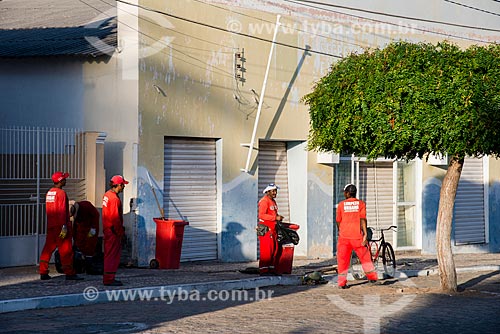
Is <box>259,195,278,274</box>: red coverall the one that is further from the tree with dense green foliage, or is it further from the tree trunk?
the tree trunk

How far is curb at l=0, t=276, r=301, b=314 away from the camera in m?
12.0

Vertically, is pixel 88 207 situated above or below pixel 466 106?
below

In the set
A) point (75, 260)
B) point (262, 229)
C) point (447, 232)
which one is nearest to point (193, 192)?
point (262, 229)

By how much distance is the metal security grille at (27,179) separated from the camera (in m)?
15.9

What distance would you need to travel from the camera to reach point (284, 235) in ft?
50.6

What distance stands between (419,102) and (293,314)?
3776 millimetres

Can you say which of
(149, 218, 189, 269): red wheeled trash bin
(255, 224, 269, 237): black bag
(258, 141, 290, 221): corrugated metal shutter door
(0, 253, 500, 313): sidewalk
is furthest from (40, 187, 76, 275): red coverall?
(258, 141, 290, 221): corrugated metal shutter door

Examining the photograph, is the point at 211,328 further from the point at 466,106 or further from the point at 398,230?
the point at 398,230

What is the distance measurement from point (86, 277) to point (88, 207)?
1281 mm

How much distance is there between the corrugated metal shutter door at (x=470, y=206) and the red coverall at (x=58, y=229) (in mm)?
12004

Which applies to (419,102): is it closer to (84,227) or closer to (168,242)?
(168,242)

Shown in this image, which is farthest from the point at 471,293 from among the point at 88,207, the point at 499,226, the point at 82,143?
the point at 499,226

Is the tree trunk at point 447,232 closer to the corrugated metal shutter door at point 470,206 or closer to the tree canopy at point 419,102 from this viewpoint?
the tree canopy at point 419,102

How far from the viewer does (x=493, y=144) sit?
1326 centimetres
